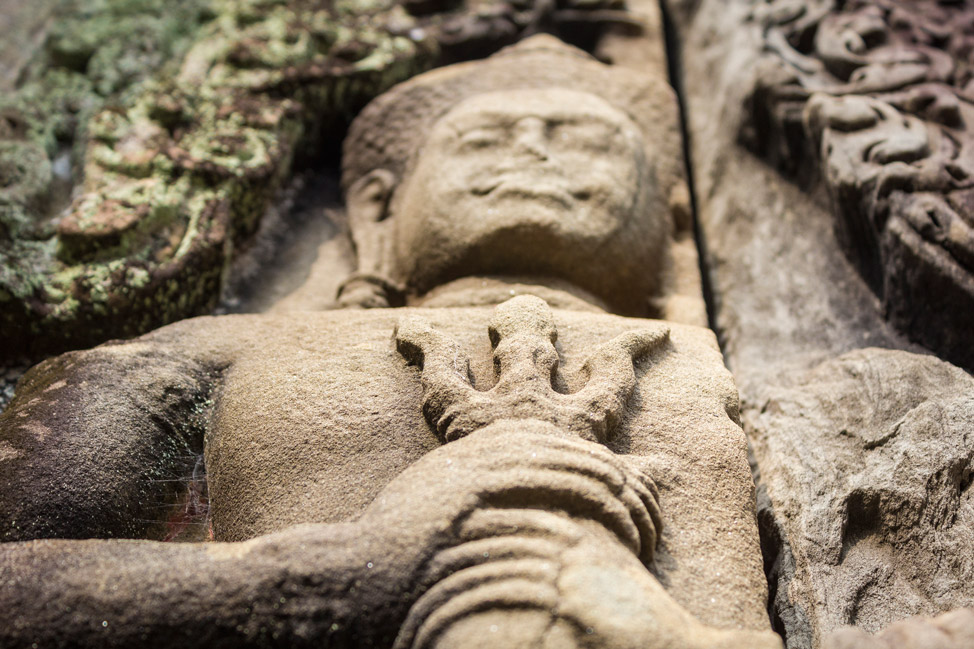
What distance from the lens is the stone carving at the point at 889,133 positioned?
1.90 metres

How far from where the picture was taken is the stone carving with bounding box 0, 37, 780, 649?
113cm

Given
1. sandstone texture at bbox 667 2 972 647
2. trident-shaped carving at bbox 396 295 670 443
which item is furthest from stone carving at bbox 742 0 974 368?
trident-shaped carving at bbox 396 295 670 443

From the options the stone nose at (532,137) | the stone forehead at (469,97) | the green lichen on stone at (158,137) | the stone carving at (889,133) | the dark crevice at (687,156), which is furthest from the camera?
the stone forehead at (469,97)

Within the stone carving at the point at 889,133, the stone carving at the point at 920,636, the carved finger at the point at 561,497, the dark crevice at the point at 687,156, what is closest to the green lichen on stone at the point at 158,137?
the dark crevice at the point at 687,156

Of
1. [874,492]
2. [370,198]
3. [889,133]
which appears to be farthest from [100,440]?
[889,133]

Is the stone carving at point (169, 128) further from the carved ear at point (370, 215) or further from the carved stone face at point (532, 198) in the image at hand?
the carved stone face at point (532, 198)

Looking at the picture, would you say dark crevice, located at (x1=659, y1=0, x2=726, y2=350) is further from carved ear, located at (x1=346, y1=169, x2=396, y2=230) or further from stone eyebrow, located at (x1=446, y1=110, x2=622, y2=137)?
carved ear, located at (x1=346, y1=169, x2=396, y2=230)

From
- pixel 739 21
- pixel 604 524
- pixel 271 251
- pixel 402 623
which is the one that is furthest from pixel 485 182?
pixel 739 21

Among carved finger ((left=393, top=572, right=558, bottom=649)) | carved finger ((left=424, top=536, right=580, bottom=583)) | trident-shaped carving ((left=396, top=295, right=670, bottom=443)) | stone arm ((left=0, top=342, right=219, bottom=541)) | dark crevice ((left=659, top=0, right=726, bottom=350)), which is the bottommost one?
dark crevice ((left=659, top=0, right=726, bottom=350))

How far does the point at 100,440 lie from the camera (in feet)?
5.14

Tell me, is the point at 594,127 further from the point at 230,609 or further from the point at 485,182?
the point at 230,609

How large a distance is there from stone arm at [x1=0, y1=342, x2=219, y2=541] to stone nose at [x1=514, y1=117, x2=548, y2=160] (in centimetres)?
115

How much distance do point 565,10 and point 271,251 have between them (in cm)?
197

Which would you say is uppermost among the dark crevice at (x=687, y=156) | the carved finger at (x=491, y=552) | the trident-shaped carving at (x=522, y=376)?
the carved finger at (x=491, y=552)
